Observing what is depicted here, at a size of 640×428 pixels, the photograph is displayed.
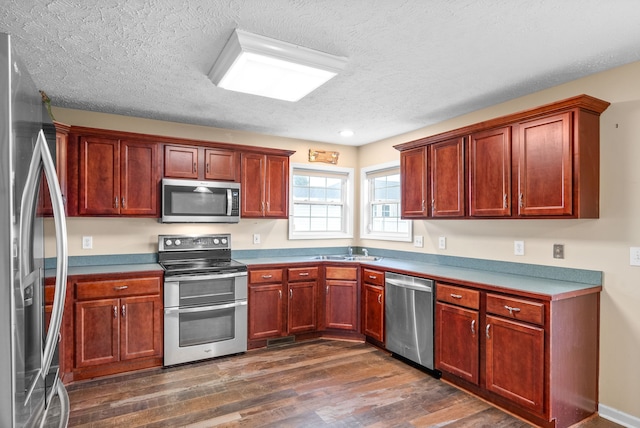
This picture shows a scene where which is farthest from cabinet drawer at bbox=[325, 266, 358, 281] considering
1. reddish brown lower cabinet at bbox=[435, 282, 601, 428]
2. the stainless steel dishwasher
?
reddish brown lower cabinet at bbox=[435, 282, 601, 428]

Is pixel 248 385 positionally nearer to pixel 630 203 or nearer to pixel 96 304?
pixel 96 304

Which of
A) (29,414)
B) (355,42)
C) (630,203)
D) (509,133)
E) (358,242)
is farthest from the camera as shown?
(358,242)

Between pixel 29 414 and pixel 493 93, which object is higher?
pixel 493 93

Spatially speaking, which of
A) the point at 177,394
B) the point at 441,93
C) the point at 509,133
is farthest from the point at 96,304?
the point at 509,133

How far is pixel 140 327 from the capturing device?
3.37 m

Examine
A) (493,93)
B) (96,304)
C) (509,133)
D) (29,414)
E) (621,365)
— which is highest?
(493,93)

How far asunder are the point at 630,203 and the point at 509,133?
0.92 metres

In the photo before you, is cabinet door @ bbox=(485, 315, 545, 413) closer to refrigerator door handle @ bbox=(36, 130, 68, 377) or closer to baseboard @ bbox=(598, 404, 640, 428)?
baseboard @ bbox=(598, 404, 640, 428)

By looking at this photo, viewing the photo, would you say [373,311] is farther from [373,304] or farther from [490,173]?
[490,173]

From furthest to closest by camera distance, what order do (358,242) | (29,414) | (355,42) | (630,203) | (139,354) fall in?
(358,242) → (139,354) → (630,203) → (355,42) → (29,414)

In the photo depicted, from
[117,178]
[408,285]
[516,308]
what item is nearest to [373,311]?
[408,285]

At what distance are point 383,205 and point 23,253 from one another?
169 inches

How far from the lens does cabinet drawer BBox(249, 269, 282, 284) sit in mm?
3906

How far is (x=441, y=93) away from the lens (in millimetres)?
3143
